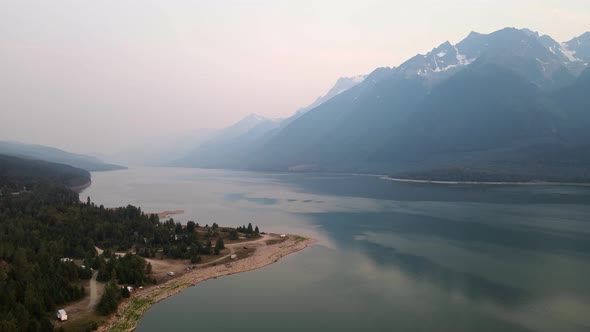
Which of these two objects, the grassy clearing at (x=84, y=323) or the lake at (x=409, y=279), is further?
the lake at (x=409, y=279)

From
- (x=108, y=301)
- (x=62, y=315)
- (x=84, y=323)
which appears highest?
(x=108, y=301)

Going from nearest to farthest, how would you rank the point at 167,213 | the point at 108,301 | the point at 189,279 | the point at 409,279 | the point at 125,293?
the point at 108,301
the point at 125,293
the point at 189,279
the point at 409,279
the point at 167,213

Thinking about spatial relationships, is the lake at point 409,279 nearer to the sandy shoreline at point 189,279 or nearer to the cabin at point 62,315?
the sandy shoreline at point 189,279

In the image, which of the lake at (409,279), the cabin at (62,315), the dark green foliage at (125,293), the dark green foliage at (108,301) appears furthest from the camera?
the dark green foliage at (125,293)

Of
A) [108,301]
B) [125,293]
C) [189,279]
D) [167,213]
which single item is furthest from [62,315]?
[167,213]

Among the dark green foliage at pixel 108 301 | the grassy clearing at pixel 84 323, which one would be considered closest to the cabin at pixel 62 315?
the grassy clearing at pixel 84 323

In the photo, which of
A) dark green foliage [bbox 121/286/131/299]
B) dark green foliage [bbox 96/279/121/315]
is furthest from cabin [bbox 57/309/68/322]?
dark green foliage [bbox 121/286/131/299]

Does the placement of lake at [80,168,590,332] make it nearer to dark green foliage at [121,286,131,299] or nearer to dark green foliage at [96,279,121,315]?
dark green foliage at [96,279,121,315]

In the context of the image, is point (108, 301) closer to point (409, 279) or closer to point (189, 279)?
point (189, 279)
